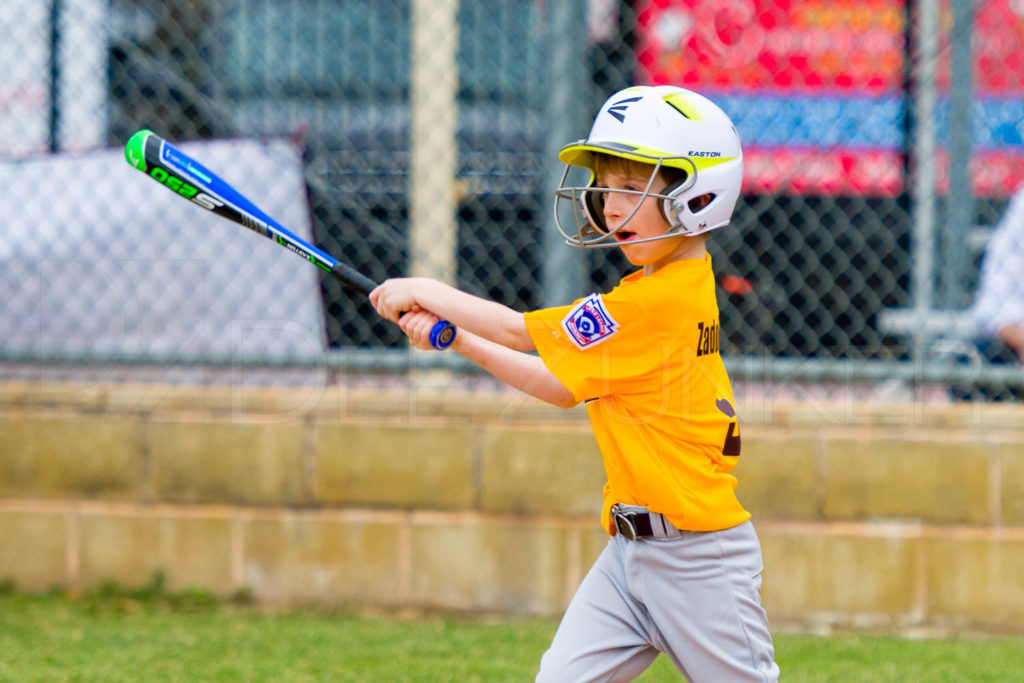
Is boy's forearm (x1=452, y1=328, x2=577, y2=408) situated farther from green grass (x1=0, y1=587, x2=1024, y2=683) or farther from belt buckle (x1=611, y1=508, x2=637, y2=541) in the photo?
green grass (x1=0, y1=587, x2=1024, y2=683)

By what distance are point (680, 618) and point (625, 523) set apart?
0.79ft

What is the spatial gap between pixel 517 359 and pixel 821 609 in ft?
6.66

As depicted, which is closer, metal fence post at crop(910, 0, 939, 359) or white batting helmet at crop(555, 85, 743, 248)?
white batting helmet at crop(555, 85, 743, 248)

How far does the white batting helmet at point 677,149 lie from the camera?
2.51 meters

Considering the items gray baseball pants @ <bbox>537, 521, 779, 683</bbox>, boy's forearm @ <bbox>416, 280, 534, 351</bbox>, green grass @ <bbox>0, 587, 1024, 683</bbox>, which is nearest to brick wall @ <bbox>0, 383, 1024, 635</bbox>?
green grass @ <bbox>0, 587, 1024, 683</bbox>

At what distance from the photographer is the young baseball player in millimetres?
Answer: 2531

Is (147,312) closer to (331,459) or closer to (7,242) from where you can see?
(7,242)

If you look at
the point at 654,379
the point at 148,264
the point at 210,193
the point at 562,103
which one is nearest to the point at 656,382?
the point at 654,379

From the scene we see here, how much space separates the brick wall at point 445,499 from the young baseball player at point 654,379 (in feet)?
4.91

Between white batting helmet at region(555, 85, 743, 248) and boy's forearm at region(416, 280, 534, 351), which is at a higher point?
white batting helmet at region(555, 85, 743, 248)

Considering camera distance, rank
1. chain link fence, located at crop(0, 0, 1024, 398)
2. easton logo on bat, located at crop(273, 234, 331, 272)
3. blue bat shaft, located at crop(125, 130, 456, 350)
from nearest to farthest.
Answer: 1. blue bat shaft, located at crop(125, 130, 456, 350)
2. easton logo on bat, located at crop(273, 234, 331, 272)
3. chain link fence, located at crop(0, 0, 1024, 398)

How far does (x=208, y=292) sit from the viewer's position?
4.50 meters

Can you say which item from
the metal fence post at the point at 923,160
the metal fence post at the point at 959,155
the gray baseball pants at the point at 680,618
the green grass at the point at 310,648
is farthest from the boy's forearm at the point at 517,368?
the metal fence post at the point at 959,155

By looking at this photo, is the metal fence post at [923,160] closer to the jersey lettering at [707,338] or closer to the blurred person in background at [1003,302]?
the blurred person in background at [1003,302]
